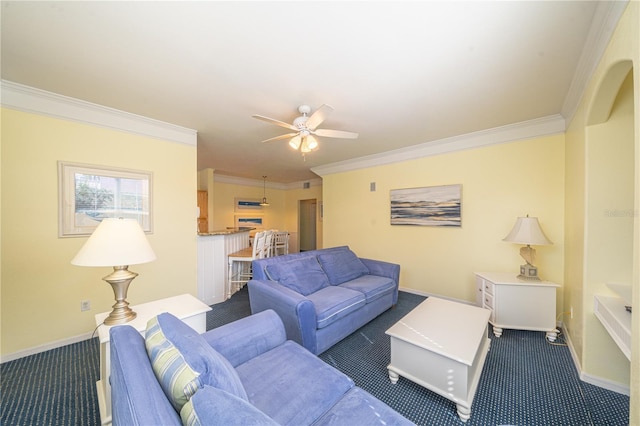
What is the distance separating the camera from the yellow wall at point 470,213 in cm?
291

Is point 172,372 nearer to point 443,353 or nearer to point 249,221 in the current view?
point 443,353

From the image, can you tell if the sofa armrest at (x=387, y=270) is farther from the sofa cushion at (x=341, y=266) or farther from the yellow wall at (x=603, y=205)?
the yellow wall at (x=603, y=205)

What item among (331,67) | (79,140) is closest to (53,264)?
(79,140)

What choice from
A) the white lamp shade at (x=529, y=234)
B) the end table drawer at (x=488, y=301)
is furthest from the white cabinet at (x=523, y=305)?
the white lamp shade at (x=529, y=234)

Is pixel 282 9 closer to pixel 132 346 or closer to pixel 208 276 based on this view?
pixel 132 346

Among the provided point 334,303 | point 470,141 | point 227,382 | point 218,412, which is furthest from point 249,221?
point 218,412

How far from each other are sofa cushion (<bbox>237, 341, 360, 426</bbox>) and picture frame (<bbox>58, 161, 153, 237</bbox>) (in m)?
2.44

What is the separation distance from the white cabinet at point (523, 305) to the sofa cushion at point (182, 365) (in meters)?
2.83

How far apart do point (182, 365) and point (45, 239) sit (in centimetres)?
266

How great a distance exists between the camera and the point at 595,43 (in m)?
1.59

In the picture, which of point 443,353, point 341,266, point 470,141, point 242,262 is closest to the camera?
point 443,353

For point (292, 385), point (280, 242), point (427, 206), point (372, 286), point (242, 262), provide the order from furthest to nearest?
1. point (280, 242)
2. point (242, 262)
3. point (427, 206)
4. point (372, 286)
5. point (292, 385)

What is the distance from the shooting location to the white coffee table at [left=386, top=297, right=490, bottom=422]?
1553mm

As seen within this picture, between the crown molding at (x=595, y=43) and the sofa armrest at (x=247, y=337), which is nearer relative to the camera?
the crown molding at (x=595, y=43)
